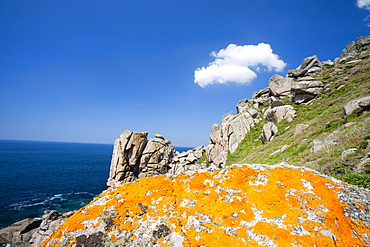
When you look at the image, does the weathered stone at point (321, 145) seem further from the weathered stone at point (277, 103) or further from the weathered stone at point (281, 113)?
the weathered stone at point (277, 103)

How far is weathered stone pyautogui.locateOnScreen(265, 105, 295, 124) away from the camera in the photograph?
38344mm

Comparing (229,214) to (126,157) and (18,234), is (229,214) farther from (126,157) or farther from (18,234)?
(126,157)

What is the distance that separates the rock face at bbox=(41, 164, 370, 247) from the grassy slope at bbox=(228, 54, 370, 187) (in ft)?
14.7

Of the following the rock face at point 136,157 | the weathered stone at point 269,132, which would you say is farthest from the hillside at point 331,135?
the rock face at point 136,157

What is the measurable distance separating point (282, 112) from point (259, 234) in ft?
138

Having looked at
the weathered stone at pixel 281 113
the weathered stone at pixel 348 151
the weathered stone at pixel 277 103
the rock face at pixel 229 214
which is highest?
the weathered stone at pixel 277 103

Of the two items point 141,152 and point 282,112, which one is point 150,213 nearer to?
point 282,112

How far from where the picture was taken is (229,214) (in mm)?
5848

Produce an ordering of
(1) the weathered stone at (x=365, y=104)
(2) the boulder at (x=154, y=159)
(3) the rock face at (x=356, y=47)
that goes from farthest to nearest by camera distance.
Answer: (2) the boulder at (x=154, y=159), (3) the rock face at (x=356, y=47), (1) the weathered stone at (x=365, y=104)

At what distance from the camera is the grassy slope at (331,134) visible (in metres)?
11.0

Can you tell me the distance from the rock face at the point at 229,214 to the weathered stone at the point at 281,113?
35.9m

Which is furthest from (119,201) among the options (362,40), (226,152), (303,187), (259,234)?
(362,40)

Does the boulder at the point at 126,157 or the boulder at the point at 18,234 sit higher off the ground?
the boulder at the point at 126,157

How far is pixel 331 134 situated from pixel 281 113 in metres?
23.8
